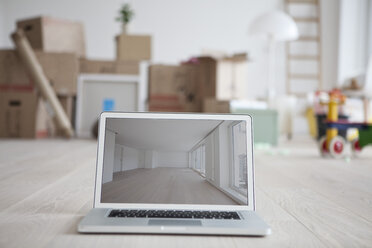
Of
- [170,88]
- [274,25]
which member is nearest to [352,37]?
[274,25]

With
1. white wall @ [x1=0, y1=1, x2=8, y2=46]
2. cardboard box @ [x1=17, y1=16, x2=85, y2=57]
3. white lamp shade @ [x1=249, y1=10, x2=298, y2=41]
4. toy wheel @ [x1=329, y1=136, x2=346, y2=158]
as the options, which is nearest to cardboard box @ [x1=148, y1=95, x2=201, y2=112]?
cardboard box @ [x1=17, y1=16, x2=85, y2=57]

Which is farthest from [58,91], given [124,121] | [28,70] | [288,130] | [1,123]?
[124,121]

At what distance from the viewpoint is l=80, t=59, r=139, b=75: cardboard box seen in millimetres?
3592

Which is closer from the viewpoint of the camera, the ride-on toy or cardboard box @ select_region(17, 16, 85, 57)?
the ride-on toy

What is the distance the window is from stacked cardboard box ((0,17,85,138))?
119 inches

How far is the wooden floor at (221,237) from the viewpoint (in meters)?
0.68

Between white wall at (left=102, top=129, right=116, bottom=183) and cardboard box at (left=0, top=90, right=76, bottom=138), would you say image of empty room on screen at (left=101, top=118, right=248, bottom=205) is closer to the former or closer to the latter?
white wall at (left=102, top=129, right=116, bottom=183)

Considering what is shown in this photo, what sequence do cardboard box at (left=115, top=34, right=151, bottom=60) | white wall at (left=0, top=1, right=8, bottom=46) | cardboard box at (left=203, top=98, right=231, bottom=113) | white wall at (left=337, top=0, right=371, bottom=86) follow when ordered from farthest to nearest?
white wall at (left=337, top=0, right=371, bottom=86), white wall at (left=0, top=1, right=8, bottom=46), cardboard box at (left=115, top=34, right=151, bottom=60), cardboard box at (left=203, top=98, right=231, bottom=113)

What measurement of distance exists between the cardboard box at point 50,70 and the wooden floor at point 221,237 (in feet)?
5.87

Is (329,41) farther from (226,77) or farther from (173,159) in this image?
(173,159)

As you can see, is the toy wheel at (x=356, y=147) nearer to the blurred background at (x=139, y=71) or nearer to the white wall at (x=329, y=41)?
the blurred background at (x=139, y=71)

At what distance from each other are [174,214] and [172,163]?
119mm

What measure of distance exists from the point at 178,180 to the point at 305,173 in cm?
114

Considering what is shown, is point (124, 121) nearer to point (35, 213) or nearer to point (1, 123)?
point (35, 213)
